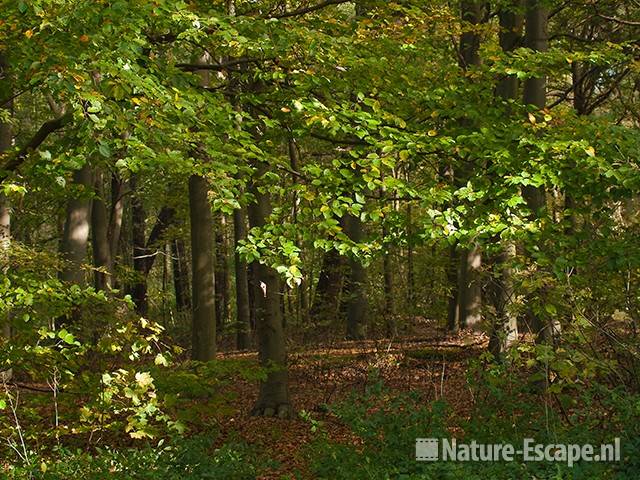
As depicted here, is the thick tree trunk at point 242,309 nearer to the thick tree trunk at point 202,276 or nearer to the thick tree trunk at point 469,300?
the thick tree trunk at point 469,300

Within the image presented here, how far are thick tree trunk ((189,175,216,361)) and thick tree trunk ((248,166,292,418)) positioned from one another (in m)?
1.28

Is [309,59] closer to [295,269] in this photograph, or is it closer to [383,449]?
[295,269]

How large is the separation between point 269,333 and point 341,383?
114 inches

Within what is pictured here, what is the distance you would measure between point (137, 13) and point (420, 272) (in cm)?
1853

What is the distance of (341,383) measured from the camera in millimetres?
13094

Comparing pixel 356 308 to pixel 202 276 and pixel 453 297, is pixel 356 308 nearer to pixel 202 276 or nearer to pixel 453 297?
pixel 453 297

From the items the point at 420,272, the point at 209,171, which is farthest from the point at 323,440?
the point at 420,272

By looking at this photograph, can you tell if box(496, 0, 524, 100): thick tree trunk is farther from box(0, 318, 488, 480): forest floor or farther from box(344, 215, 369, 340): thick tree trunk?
box(344, 215, 369, 340): thick tree trunk

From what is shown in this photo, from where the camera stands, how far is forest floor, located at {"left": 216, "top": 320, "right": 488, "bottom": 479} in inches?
391

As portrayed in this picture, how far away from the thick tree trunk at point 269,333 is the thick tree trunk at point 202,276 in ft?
4.21

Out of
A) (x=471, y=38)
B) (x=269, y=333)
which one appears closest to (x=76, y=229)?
(x=269, y=333)

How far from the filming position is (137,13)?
239 inches

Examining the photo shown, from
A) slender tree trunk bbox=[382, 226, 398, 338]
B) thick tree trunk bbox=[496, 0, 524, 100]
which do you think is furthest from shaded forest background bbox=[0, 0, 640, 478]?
slender tree trunk bbox=[382, 226, 398, 338]

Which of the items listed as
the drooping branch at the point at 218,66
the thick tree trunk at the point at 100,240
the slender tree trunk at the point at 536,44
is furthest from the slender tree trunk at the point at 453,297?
the drooping branch at the point at 218,66
